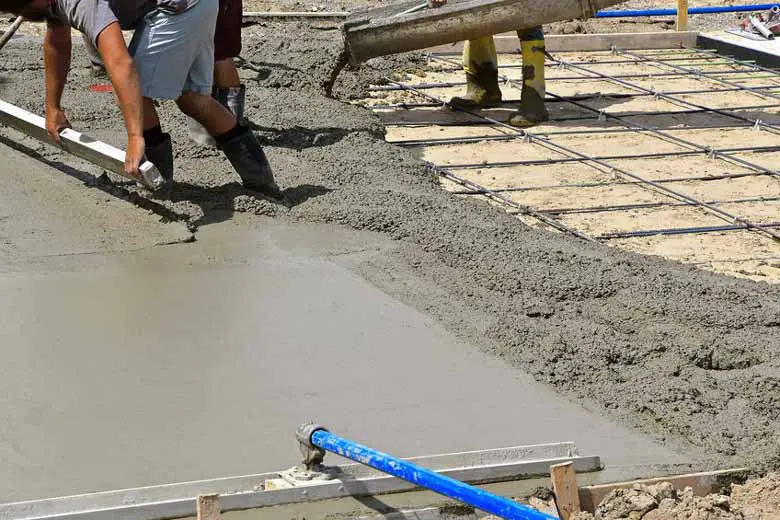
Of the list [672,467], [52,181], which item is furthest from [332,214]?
[672,467]

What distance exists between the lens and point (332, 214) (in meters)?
4.70

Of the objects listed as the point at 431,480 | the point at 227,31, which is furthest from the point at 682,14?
the point at 431,480

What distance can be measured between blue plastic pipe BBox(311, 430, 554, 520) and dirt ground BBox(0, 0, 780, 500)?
88cm

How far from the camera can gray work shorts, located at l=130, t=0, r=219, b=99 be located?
443 centimetres

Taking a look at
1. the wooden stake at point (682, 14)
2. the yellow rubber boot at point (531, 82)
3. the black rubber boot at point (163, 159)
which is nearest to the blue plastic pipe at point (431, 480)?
the black rubber boot at point (163, 159)

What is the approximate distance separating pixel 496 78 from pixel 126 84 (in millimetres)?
3599

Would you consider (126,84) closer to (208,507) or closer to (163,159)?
(163,159)

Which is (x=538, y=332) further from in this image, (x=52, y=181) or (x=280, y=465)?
(x=52, y=181)

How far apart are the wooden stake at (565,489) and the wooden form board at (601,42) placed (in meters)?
6.68

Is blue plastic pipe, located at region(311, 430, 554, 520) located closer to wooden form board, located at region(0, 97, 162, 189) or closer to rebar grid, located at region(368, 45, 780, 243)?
wooden form board, located at region(0, 97, 162, 189)

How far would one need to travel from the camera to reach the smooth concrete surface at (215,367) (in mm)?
2908

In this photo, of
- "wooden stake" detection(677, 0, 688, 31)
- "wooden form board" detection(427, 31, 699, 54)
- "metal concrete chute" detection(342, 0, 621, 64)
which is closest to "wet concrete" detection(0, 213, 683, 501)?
"metal concrete chute" detection(342, 0, 621, 64)

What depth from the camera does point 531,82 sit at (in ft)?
22.5

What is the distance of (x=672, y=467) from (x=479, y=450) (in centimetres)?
52
